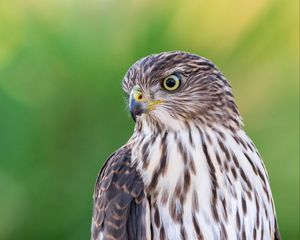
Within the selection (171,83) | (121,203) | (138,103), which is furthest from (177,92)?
(121,203)

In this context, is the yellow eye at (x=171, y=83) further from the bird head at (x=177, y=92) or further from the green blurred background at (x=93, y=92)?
the green blurred background at (x=93, y=92)

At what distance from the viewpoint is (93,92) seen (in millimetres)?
3426

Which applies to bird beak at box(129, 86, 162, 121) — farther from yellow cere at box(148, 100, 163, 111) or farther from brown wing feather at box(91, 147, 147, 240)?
brown wing feather at box(91, 147, 147, 240)

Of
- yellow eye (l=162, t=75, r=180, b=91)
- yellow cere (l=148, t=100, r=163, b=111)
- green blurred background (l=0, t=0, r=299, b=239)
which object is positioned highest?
yellow eye (l=162, t=75, r=180, b=91)

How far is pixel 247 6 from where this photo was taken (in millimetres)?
3430

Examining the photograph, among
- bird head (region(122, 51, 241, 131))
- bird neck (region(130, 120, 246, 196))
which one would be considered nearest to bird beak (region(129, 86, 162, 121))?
bird head (region(122, 51, 241, 131))

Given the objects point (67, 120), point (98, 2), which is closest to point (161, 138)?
point (67, 120)

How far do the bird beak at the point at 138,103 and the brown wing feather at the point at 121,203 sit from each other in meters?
0.19

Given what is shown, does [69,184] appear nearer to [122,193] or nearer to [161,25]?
[161,25]

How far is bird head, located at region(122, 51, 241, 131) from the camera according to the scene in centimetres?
184

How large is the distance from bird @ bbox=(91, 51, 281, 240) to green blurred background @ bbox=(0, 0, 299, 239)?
1398mm

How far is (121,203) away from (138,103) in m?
0.33

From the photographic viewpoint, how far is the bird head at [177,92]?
1.84 meters

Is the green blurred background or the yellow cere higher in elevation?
the yellow cere
